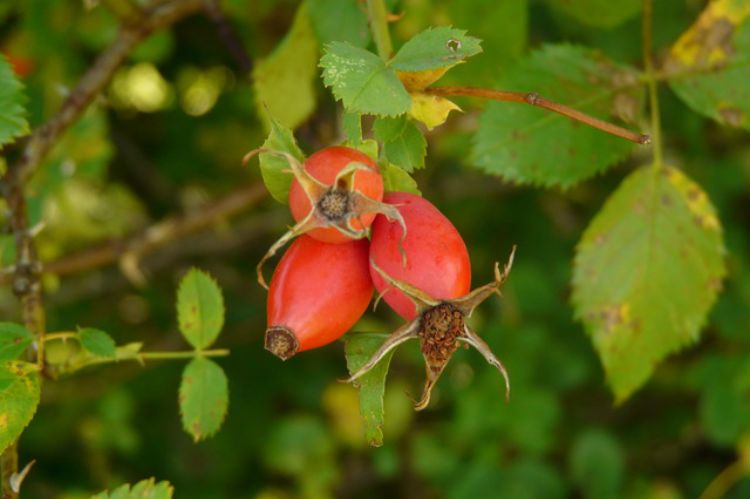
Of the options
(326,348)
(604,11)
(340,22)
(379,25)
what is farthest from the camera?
(326,348)

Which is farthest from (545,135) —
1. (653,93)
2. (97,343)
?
(97,343)

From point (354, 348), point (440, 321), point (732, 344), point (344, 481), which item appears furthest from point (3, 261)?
point (732, 344)

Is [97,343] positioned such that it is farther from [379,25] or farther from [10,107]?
[379,25]

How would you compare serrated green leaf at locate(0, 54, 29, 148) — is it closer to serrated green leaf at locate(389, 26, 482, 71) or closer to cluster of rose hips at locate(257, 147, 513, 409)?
cluster of rose hips at locate(257, 147, 513, 409)

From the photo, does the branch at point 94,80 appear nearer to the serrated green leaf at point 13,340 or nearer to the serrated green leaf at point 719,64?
the serrated green leaf at point 13,340

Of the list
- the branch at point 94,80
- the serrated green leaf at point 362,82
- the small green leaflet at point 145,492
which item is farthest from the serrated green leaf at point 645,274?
the branch at point 94,80

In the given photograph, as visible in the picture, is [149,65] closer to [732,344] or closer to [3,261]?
[3,261]
